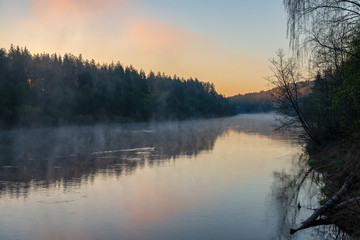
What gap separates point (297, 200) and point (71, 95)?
9553 centimetres

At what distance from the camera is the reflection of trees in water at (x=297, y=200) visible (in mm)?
11586

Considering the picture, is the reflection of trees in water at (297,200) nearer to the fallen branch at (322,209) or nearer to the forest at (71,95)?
the fallen branch at (322,209)

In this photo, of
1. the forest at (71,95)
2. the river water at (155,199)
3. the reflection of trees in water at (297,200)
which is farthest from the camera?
the forest at (71,95)

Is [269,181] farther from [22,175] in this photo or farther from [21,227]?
[22,175]

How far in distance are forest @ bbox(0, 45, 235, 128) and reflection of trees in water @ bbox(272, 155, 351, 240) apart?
6914cm

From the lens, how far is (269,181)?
20.5 meters

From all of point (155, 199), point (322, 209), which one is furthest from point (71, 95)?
point (322, 209)

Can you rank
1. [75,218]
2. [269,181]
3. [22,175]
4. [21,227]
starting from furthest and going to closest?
[22,175] < [269,181] < [75,218] < [21,227]

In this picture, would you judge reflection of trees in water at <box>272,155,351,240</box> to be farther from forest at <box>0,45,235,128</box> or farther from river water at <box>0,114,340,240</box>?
forest at <box>0,45,235,128</box>

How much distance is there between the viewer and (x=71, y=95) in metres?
104

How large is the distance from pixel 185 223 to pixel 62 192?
7605 mm

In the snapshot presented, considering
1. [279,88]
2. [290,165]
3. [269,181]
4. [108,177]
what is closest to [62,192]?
[108,177]

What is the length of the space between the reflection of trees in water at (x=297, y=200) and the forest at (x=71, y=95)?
69.1 meters

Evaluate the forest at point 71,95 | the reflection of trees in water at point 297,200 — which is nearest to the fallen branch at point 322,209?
the reflection of trees in water at point 297,200
